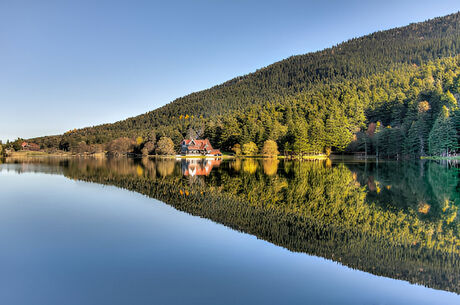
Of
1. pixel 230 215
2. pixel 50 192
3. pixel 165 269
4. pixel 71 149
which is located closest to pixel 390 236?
pixel 230 215

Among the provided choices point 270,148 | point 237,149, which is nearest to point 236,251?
point 270,148

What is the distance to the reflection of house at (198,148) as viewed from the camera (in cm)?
9625

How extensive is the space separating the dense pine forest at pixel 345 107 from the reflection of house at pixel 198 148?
3674 millimetres

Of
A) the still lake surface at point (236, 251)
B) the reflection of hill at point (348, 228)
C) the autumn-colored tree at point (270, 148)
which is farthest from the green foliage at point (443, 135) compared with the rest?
the reflection of hill at point (348, 228)

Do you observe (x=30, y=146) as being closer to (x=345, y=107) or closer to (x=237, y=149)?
(x=237, y=149)

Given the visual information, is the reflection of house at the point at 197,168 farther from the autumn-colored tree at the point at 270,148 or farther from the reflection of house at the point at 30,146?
the reflection of house at the point at 30,146

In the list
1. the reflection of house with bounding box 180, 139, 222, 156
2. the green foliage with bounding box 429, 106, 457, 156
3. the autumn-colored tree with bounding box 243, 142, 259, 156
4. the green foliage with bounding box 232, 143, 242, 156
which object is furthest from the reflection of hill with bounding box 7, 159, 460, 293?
the reflection of house with bounding box 180, 139, 222, 156

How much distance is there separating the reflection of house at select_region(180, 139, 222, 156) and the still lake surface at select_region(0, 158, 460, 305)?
79.4 meters

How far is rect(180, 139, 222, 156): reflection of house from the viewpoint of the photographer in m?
96.2

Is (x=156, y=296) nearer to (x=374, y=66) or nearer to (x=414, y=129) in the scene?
(x=414, y=129)

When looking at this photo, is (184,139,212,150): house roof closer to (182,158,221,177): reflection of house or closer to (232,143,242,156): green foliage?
(232,143,242,156): green foliage

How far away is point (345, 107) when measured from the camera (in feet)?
313

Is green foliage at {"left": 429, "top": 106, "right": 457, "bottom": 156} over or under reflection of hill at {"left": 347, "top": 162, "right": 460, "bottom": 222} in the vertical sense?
over

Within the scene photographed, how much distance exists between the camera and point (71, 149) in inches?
5113
